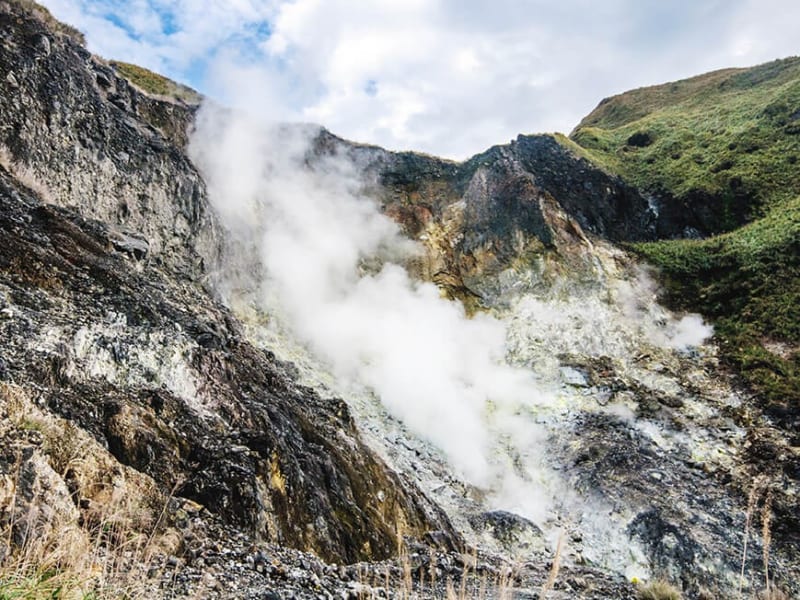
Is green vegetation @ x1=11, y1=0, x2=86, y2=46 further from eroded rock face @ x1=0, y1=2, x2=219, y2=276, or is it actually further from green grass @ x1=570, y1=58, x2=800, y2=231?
green grass @ x1=570, y1=58, x2=800, y2=231

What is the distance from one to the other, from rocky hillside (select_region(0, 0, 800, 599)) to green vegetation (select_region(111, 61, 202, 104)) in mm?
176

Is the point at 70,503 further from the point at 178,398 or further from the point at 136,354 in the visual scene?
the point at 136,354

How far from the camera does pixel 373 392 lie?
754 inches

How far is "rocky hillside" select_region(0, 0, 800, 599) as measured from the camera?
23.0 ft

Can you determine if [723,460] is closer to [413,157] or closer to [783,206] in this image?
[783,206]

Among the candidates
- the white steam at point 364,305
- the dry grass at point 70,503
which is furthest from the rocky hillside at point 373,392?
the white steam at point 364,305

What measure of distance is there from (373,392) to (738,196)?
24986 millimetres

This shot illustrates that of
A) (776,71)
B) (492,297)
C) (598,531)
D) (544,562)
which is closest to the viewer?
(544,562)

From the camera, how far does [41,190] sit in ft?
48.8

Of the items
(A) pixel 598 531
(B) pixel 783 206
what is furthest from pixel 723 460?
(B) pixel 783 206

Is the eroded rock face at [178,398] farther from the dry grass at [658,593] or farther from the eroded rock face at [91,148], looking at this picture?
the dry grass at [658,593]

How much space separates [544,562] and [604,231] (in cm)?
2257

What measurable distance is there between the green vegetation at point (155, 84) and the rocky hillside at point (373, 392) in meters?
0.18

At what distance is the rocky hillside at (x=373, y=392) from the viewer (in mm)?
7004
